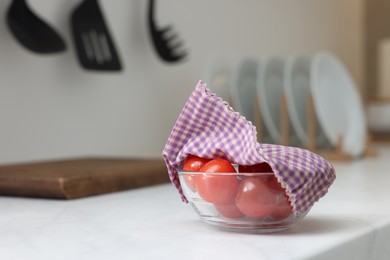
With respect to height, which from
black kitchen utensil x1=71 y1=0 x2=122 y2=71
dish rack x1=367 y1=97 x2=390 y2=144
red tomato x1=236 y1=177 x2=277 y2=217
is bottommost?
dish rack x1=367 y1=97 x2=390 y2=144

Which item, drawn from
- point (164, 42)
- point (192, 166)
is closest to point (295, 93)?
point (164, 42)

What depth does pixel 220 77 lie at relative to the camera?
182 cm

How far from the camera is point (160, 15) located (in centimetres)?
175

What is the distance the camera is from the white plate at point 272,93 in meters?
1.82

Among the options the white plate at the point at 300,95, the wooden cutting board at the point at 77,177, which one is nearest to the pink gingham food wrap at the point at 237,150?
the wooden cutting board at the point at 77,177

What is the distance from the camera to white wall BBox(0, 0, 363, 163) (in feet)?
4.53

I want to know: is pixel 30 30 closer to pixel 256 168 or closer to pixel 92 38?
pixel 92 38

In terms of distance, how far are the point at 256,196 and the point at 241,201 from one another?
0.02 m

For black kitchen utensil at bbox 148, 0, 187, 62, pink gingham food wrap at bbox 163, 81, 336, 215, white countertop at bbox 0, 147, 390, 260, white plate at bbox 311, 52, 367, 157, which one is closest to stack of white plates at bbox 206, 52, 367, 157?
white plate at bbox 311, 52, 367, 157

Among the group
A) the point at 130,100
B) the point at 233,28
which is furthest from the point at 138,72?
the point at 233,28

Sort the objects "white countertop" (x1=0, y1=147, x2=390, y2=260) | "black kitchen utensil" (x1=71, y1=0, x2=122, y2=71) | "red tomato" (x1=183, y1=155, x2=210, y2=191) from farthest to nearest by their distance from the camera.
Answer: "black kitchen utensil" (x1=71, y1=0, x2=122, y2=71), "red tomato" (x1=183, y1=155, x2=210, y2=191), "white countertop" (x1=0, y1=147, x2=390, y2=260)

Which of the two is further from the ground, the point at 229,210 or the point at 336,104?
the point at 229,210

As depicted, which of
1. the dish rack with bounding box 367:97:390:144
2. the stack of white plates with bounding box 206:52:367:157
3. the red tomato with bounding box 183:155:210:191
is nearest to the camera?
the red tomato with bounding box 183:155:210:191

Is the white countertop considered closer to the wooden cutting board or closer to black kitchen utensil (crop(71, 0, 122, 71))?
the wooden cutting board
